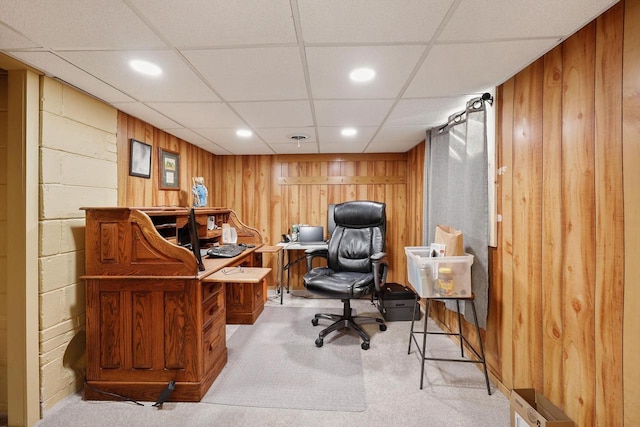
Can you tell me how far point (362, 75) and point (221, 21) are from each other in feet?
2.80

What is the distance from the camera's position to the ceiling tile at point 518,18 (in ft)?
3.67

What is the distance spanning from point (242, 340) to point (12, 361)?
1.52 m

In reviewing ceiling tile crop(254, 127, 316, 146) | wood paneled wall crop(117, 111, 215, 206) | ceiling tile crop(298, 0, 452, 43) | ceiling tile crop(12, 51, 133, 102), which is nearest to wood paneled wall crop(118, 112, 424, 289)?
wood paneled wall crop(117, 111, 215, 206)

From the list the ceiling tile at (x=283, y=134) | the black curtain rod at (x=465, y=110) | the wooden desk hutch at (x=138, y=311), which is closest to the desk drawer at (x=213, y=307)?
the wooden desk hutch at (x=138, y=311)

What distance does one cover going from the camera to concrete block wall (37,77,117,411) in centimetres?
172

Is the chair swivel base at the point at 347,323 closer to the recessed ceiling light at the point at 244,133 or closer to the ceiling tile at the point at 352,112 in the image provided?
the ceiling tile at the point at 352,112

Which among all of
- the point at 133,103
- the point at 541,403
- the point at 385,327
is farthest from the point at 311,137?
the point at 541,403

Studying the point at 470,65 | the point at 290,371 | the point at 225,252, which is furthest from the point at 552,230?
the point at 225,252

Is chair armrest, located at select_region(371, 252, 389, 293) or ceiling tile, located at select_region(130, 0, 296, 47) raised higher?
ceiling tile, located at select_region(130, 0, 296, 47)

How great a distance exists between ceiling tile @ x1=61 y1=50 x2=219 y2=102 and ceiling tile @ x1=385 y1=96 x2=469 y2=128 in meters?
1.48

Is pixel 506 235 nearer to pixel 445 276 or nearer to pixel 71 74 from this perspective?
pixel 445 276

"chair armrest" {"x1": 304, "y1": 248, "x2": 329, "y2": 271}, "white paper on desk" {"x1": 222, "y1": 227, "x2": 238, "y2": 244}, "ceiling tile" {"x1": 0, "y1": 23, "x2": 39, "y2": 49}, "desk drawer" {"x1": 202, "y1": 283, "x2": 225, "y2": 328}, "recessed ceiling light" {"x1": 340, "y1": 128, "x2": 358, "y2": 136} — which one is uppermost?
"recessed ceiling light" {"x1": 340, "y1": 128, "x2": 358, "y2": 136}

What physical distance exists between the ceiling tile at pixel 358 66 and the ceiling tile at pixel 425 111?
0.27 m

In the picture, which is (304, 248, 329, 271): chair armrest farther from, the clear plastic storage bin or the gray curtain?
the clear plastic storage bin
